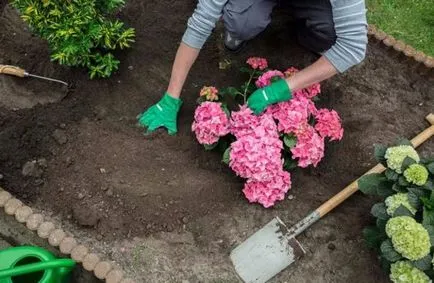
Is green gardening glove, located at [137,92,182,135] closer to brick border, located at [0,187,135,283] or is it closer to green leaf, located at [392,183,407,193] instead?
brick border, located at [0,187,135,283]

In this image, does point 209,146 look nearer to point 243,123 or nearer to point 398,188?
point 243,123

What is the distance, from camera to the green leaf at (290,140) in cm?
269

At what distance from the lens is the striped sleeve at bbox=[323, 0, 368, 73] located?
97.8 inches

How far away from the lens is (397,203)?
90.9 inches

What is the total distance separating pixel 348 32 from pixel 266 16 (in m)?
0.55

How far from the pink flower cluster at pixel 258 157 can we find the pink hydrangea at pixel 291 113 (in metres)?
0.04

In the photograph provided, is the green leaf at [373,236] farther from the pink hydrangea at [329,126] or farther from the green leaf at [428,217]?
the pink hydrangea at [329,126]

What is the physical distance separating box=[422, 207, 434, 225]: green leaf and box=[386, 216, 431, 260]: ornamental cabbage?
0.12m

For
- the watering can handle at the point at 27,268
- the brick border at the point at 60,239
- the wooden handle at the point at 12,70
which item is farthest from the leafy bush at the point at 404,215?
the wooden handle at the point at 12,70

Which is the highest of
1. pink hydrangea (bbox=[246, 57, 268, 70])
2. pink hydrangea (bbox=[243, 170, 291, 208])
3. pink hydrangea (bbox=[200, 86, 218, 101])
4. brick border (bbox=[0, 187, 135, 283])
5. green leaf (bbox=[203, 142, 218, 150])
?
pink hydrangea (bbox=[246, 57, 268, 70])

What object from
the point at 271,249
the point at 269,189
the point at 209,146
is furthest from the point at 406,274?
the point at 209,146

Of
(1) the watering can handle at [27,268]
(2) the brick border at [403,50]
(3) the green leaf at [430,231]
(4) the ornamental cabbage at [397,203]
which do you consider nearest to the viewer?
(1) the watering can handle at [27,268]

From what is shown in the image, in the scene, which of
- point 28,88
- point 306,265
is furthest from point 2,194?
point 306,265

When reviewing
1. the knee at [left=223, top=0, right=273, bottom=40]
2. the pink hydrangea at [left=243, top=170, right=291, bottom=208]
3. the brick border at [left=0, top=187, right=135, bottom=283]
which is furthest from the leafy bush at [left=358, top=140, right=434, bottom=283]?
the brick border at [left=0, top=187, right=135, bottom=283]
